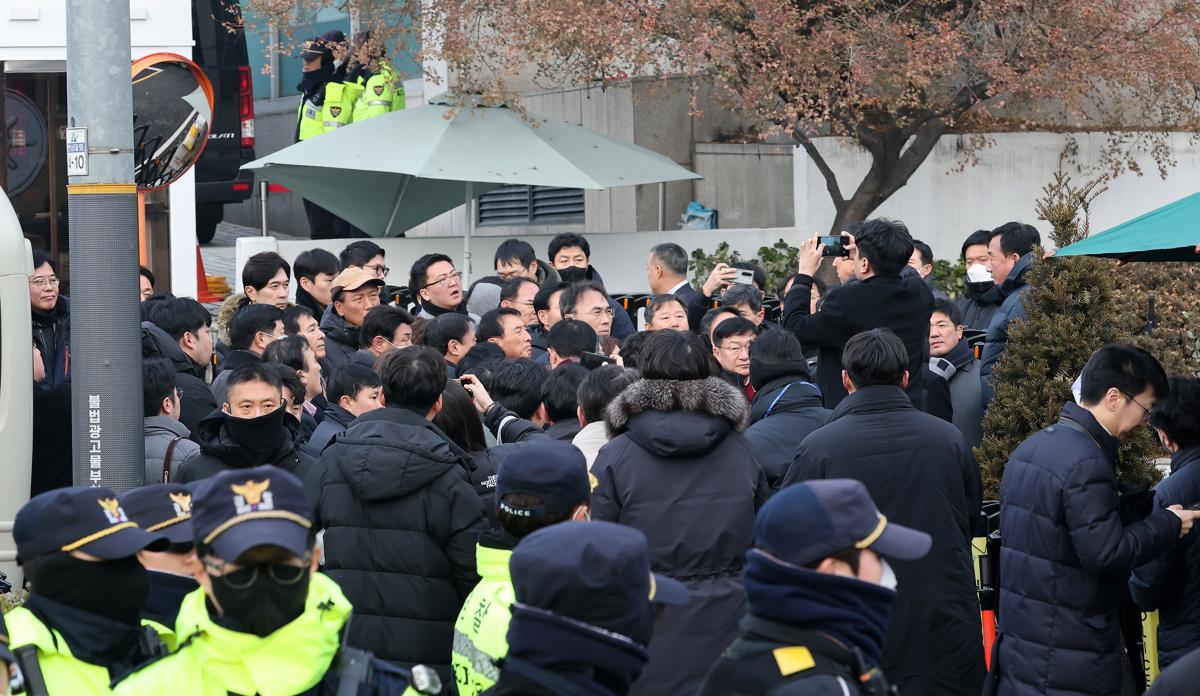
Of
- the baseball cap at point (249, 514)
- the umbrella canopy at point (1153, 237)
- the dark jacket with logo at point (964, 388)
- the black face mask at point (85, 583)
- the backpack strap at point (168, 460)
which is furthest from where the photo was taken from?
the dark jacket with logo at point (964, 388)

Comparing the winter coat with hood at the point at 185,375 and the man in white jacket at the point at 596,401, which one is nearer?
the man in white jacket at the point at 596,401

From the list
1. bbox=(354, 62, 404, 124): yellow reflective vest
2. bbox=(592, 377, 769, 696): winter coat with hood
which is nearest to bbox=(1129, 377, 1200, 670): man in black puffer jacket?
bbox=(592, 377, 769, 696): winter coat with hood

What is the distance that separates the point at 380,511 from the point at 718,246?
1031 cm

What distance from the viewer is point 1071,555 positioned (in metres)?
5.31

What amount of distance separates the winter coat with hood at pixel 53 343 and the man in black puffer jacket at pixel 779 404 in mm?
3361

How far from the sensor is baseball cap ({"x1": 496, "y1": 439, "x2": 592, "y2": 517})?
421 centimetres

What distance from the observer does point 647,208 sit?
1711 centimetres

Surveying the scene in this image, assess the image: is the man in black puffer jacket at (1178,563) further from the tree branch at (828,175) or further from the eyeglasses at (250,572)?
the tree branch at (828,175)

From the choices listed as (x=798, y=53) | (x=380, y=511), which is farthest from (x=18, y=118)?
(x=380, y=511)

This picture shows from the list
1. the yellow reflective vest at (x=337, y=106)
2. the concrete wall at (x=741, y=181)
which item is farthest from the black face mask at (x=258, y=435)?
the concrete wall at (x=741, y=181)

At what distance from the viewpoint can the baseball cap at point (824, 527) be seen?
3203 mm

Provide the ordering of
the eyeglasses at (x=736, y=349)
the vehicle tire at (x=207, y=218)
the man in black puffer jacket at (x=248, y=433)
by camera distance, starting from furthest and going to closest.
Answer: the vehicle tire at (x=207, y=218) → the eyeglasses at (x=736, y=349) → the man in black puffer jacket at (x=248, y=433)

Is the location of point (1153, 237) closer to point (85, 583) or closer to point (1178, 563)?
point (1178, 563)

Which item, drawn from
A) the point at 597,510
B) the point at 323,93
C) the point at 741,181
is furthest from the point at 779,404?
the point at 741,181
